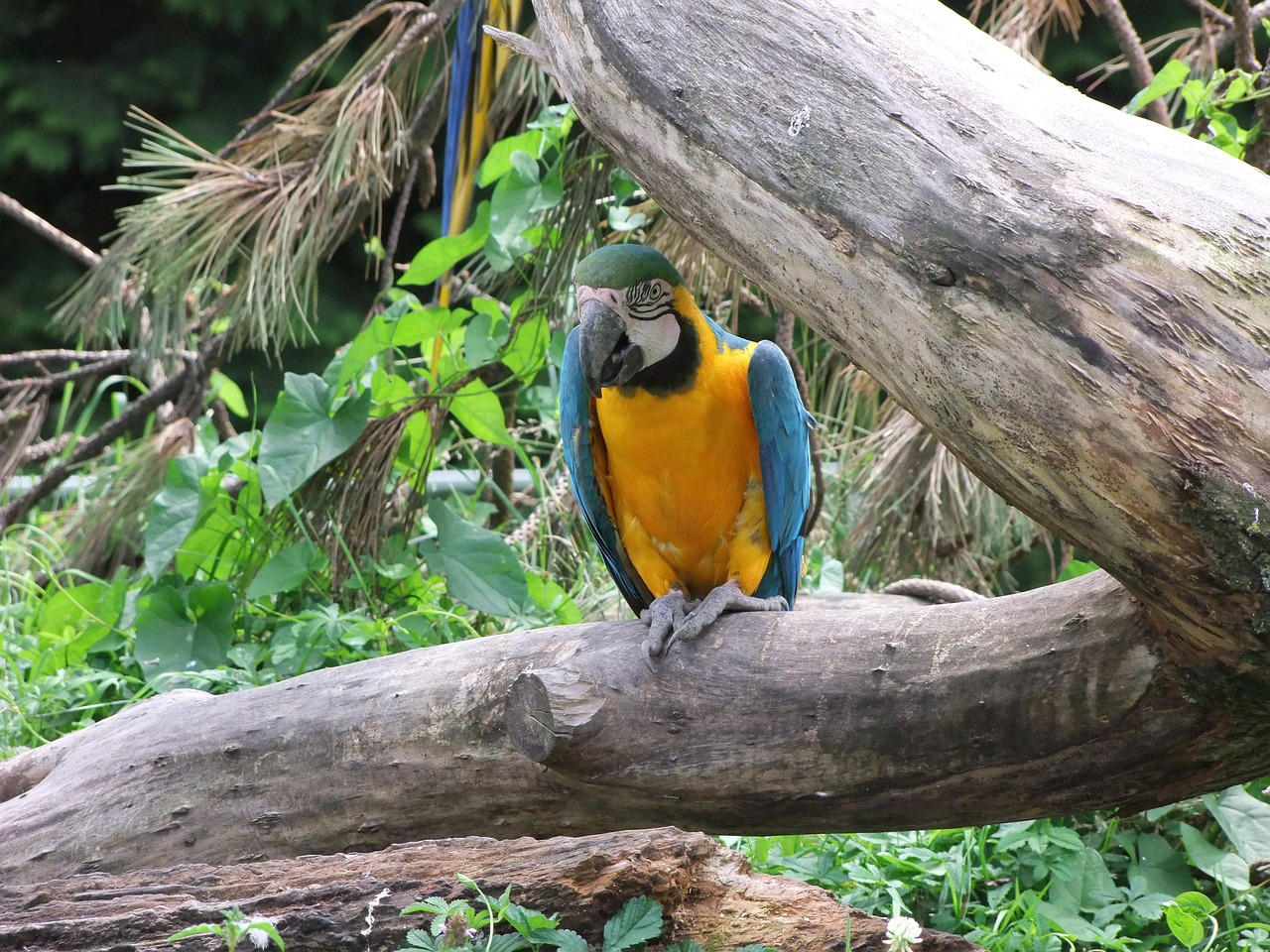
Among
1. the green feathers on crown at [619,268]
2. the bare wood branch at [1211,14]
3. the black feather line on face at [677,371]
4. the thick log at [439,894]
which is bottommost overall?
the thick log at [439,894]

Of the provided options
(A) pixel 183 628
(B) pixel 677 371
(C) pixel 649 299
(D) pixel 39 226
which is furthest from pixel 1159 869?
(D) pixel 39 226

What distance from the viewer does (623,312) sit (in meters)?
1.45

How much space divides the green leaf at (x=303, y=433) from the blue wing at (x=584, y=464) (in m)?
0.71

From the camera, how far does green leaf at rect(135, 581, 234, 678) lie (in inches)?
90.1

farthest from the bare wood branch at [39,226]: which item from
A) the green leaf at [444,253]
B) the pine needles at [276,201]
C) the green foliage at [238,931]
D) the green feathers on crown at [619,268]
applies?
the green foliage at [238,931]

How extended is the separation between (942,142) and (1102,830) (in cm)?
126

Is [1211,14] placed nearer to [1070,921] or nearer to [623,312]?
[623,312]

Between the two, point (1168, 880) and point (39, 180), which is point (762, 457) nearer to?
point (1168, 880)

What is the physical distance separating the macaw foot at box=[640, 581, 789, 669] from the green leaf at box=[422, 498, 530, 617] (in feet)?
2.49

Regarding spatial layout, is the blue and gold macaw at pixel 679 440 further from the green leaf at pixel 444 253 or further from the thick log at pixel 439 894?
the green leaf at pixel 444 253

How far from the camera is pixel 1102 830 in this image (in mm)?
1801

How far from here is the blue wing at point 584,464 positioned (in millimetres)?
1635

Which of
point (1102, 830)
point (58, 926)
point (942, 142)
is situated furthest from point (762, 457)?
point (58, 926)

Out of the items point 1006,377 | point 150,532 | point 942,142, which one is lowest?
point 150,532
